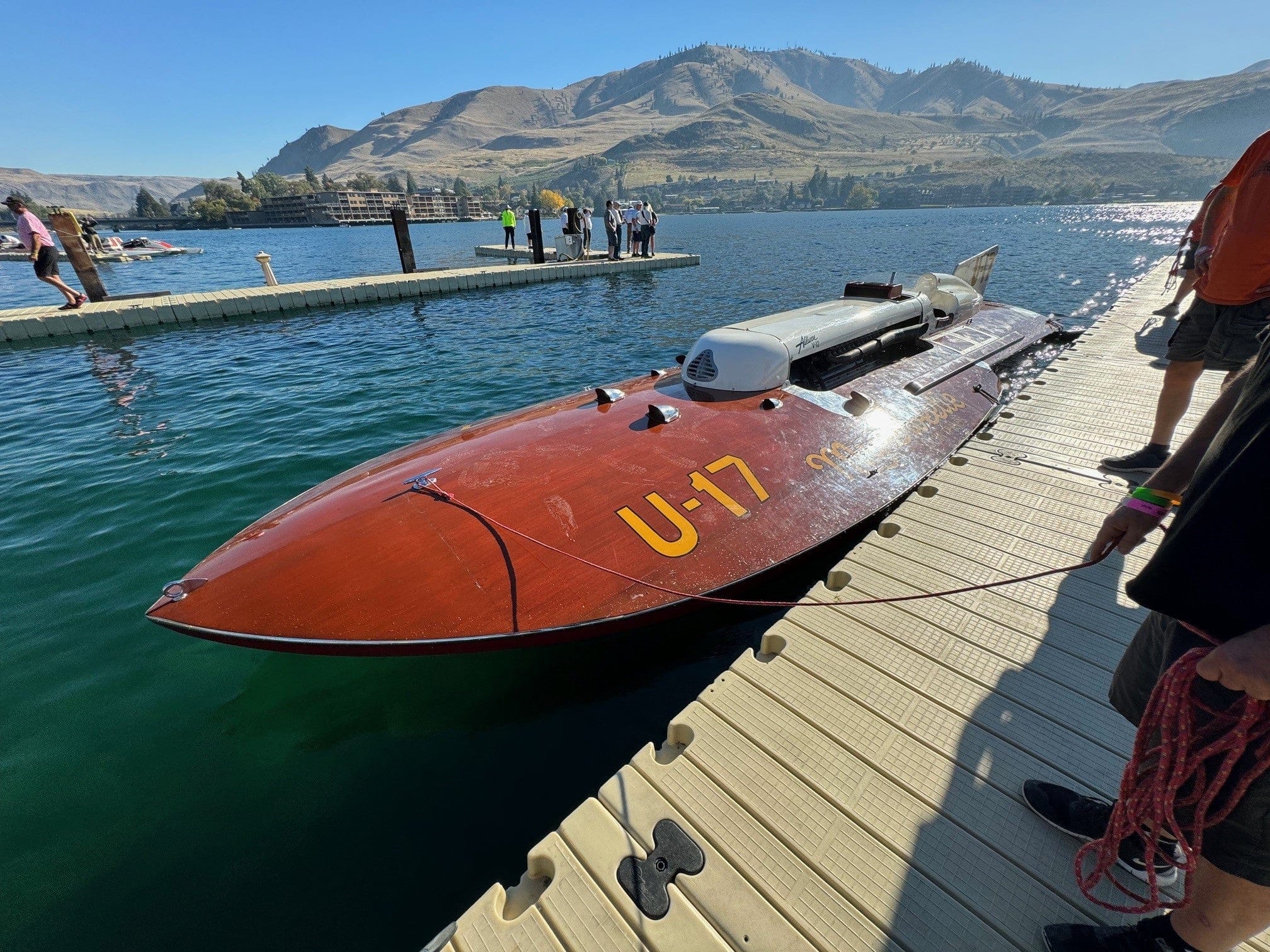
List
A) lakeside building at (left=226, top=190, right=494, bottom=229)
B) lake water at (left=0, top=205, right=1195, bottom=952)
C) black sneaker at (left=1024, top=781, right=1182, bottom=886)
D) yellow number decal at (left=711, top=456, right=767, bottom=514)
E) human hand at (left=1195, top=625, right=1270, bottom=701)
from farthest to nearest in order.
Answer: lakeside building at (left=226, top=190, right=494, bottom=229) < yellow number decal at (left=711, top=456, right=767, bottom=514) < lake water at (left=0, top=205, right=1195, bottom=952) < black sneaker at (left=1024, top=781, right=1182, bottom=886) < human hand at (left=1195, top=625, right=1270, bottom=701)

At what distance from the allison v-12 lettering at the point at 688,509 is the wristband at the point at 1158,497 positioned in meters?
2.50

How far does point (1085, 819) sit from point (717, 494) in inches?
109

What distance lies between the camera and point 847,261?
94.4ft

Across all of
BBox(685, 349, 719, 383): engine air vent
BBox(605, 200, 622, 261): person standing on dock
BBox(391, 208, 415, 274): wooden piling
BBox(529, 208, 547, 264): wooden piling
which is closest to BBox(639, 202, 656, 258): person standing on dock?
BBox(605, 200, 622, 261): person standing on dock

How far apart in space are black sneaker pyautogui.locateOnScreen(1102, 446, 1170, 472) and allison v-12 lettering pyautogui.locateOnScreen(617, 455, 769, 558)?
11.4 feet

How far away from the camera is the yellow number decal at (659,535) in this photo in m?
3.91

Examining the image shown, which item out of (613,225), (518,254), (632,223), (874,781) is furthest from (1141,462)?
(518,254)

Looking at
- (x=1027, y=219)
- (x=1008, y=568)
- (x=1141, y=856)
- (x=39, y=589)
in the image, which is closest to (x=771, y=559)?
(x=1008, y=568)

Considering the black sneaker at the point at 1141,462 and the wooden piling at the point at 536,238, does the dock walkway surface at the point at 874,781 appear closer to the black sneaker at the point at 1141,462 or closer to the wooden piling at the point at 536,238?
the black sneaker at the point at 1141,462

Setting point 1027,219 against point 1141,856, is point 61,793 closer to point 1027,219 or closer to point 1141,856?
point 1141,856

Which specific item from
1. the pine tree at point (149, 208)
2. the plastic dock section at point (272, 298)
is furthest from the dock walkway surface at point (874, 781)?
the pine tree at point (149, 208)

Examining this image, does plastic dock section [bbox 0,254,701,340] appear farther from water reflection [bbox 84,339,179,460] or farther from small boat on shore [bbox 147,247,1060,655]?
small boat on shore [bbox 147,247,1060,655]

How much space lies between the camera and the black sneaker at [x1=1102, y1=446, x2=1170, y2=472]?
4.79 meters

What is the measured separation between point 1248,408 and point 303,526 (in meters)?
4.75
